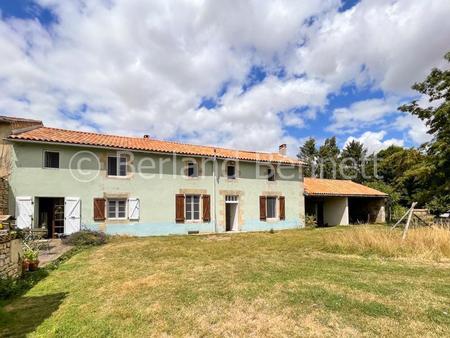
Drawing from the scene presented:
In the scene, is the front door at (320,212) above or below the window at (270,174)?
below

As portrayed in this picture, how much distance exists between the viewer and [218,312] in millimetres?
5031

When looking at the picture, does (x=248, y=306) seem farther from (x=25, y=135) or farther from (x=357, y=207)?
(x=357, y=207)

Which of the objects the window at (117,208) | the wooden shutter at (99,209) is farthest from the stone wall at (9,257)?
the window at (117,208)

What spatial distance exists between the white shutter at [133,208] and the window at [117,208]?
30 cm

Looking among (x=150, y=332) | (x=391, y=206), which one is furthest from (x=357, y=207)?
(x=150, y=332)

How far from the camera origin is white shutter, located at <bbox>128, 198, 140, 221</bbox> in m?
16.8

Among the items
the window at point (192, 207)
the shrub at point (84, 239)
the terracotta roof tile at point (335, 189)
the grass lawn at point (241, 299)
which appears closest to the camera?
the grass lawn at point (241, 299)

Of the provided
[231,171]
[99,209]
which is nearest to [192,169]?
[231,171]

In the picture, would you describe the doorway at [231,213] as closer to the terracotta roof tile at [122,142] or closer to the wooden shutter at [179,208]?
the terracotta roof tile at [122,142]

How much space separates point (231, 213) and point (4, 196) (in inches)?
481

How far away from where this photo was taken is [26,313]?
550cm

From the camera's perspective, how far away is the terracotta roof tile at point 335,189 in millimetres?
23812

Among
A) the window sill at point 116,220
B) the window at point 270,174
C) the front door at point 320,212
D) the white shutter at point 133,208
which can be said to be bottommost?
the front door at point 320,212

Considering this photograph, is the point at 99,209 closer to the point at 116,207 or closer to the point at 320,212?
the point at 116,207
